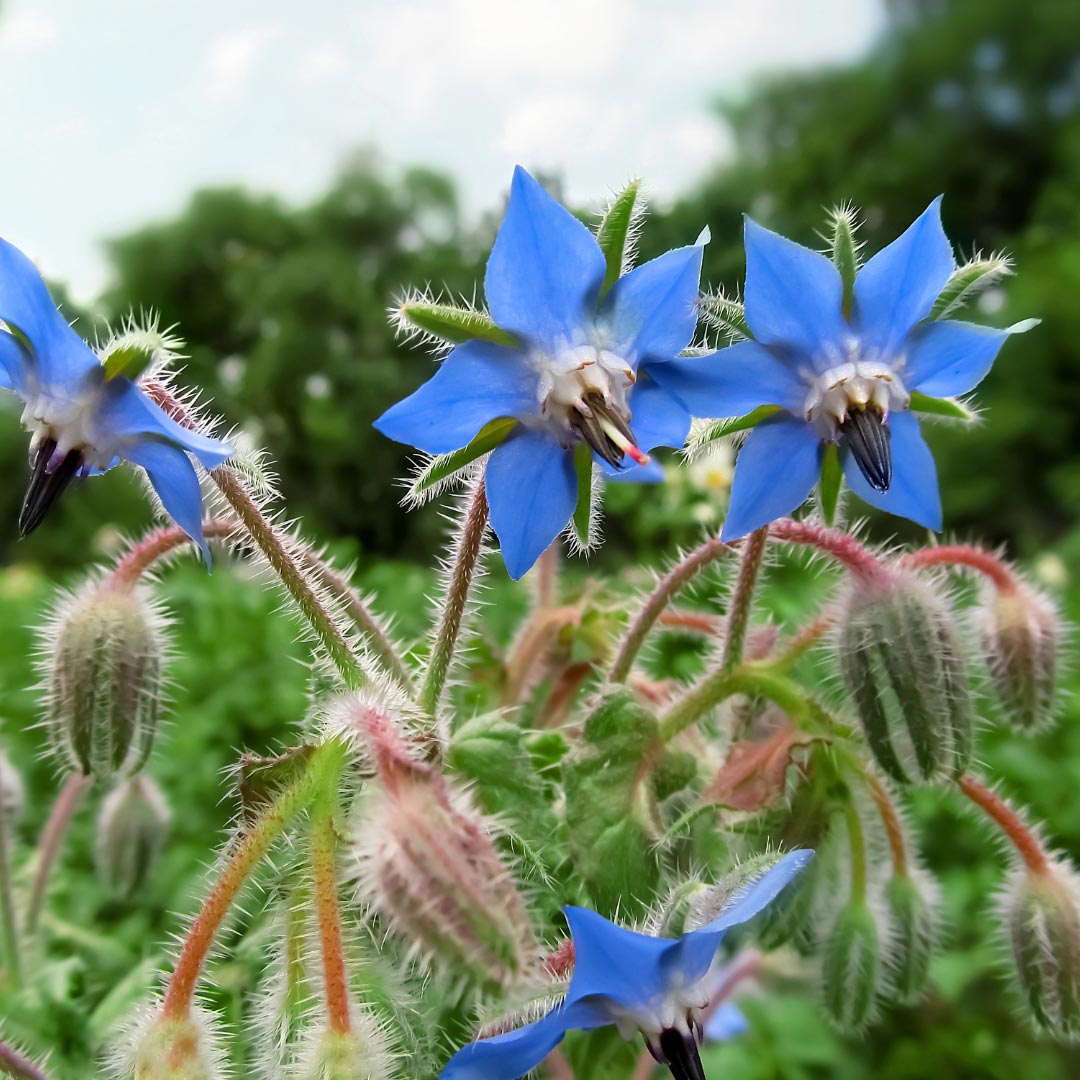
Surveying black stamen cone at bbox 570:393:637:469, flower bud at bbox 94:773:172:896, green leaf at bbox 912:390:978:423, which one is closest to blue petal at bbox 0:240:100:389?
black stamen cone at bbox 570:393:637:469

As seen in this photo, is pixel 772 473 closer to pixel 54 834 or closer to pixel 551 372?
pixel 551 372

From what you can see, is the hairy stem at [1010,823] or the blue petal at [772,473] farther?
the hairy stem at [1010,823]

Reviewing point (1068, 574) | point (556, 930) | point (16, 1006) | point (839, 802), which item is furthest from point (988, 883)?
point (1068, 574)

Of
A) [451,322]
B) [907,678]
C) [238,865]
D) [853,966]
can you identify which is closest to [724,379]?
[451,322]

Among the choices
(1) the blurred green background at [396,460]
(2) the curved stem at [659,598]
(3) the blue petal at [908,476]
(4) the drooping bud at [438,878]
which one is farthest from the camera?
(1) the blurred green background at [396,460]

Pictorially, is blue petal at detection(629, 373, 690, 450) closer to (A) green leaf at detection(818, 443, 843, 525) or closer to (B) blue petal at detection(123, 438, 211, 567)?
(A) green leaf at detection(818, 443, 843, 525)

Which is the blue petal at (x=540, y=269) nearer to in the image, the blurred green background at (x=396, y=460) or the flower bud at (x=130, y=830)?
the blurred green background at (x=396, y=460)

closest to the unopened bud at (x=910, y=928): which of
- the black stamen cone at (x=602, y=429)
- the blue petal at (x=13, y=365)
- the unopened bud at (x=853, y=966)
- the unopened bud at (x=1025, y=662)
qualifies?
the unopened bud at (x=853, y=966)
